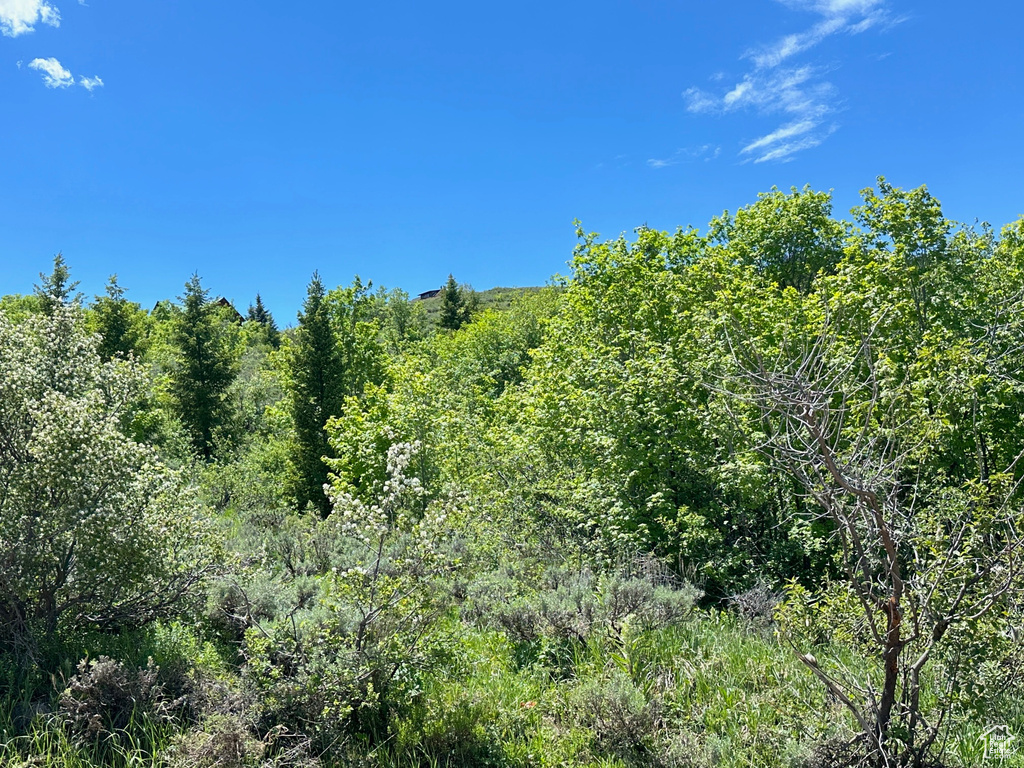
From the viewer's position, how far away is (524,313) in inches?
1309

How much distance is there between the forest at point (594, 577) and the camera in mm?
3109

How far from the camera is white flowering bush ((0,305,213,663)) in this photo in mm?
4430

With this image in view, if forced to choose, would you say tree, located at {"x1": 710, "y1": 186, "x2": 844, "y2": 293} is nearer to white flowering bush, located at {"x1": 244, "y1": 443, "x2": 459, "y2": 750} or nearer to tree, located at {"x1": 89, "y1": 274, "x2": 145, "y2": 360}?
white flowering bush, located at {"x1": 244, "y1": 443, "x2": 459, "y2": 750}

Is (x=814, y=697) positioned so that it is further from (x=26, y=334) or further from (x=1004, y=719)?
(x=26, y=334)

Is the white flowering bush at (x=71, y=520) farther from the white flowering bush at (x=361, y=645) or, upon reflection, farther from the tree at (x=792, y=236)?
the tree at (x=792, y=236)

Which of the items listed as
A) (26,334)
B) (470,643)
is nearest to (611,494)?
(470,643)

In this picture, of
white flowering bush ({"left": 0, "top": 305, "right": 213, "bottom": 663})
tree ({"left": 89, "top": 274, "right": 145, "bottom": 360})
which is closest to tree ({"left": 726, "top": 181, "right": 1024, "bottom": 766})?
white flowering bush ({"left": 0, "top": 305, "right": 213, "bottom": 663})

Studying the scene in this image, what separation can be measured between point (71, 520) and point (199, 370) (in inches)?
738


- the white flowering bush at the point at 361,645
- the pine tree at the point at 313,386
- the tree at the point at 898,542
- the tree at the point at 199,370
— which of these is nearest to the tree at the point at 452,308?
the tree at the point at 199,370

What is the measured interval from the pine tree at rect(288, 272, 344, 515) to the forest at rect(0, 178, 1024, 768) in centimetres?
705

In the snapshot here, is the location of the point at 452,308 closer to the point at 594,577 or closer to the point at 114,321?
the point at 114,321

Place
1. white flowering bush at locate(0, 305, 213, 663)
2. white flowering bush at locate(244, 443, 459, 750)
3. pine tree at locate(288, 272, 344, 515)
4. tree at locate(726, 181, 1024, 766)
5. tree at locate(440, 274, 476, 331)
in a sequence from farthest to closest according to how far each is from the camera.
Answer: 1. tree at locate(440, 274, 476, 331)
2. pine tree at locate(288, 272, 344, 515)
3. white flowering bush at locate(0, 305, 213, 663)
4. white flowering bush at locate(244, 443, 459, 750)
5. tree at locate(726, 181, 1024, 766)

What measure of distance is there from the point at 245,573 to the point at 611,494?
4640 mm

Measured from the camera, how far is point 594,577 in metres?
6.11
